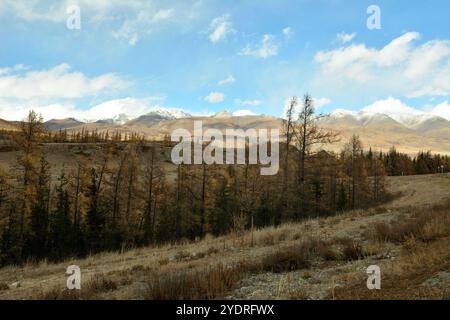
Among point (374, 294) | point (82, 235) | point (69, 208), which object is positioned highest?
point (374, 294)

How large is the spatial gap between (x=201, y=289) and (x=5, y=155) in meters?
121

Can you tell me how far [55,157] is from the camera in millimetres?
115062

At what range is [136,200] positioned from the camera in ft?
127

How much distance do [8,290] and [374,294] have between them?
10.2 meters

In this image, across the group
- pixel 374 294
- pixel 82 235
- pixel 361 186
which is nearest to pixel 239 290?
pixel 374 294

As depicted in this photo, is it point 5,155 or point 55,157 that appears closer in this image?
point 5,155

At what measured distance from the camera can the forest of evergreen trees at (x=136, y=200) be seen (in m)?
28.2

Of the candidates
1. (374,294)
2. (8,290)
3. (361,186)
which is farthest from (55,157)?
(374,294)

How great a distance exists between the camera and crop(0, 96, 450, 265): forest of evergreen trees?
92.4 feet

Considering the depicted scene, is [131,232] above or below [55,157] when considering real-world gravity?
below

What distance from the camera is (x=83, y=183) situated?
3903 cm
